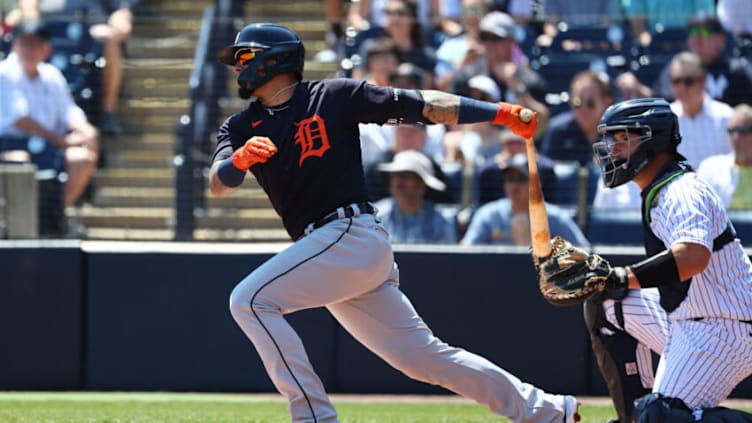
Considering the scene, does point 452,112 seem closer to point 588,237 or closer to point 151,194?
point 588,237

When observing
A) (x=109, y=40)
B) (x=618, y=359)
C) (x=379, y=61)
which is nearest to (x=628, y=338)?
(x=618, y=359)

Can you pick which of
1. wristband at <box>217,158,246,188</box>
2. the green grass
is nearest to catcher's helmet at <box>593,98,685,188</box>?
wristband at <box>217,158,246,188</box>

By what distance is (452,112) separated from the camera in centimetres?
478

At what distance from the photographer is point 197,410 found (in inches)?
255

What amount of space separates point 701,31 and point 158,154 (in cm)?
422

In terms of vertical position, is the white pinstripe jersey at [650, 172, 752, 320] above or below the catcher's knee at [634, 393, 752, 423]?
above

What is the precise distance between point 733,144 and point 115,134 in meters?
4.49

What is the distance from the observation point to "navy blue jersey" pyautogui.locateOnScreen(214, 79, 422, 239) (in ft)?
15.3

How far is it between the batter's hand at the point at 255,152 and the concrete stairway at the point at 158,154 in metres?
3.58

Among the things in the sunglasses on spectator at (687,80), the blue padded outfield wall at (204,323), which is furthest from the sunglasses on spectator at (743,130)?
the blue padded outfield wall at (204,323)

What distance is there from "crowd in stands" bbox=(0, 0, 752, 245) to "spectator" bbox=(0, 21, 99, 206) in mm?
17

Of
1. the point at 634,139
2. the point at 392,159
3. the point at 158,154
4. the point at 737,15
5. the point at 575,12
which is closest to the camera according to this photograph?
the point at 634,139

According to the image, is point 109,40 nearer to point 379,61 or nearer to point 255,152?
point 379,61

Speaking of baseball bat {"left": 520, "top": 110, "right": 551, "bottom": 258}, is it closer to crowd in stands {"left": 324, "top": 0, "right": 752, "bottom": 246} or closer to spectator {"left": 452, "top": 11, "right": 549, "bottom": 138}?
crowd in stands {"left": 324, "top": 0, "right": 752, "bottom": 246}
